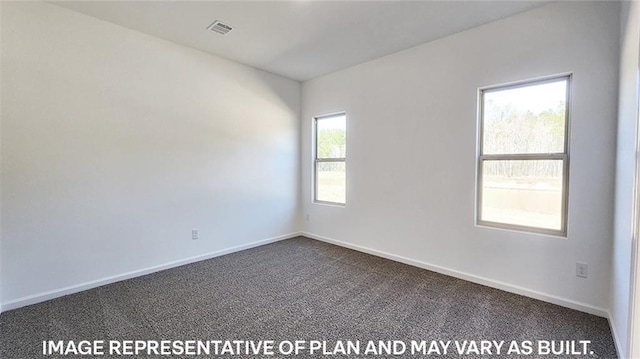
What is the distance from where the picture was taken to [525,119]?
262 cm

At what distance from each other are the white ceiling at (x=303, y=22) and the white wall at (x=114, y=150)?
0.97 ft

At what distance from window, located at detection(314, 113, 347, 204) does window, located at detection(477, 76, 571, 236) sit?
190 centimetres

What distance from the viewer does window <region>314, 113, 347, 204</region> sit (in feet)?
14.0

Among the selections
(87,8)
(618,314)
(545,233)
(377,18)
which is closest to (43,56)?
(87,8)

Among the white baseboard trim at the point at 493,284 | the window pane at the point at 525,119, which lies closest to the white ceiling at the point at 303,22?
the window pane at the point at 525,119

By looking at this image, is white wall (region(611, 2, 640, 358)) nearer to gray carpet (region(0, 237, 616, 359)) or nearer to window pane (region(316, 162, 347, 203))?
gray carpet (region(0, 237, 616, 359))

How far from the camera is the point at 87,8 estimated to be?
2.53 meters

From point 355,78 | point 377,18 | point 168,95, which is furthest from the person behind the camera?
point 355,78

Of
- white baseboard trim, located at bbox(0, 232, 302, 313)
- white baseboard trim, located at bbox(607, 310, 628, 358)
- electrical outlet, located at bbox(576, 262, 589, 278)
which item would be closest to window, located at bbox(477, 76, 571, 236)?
electrical outlet, located at bbox(576, 262, 589, 278)

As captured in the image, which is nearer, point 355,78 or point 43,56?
point 43,56

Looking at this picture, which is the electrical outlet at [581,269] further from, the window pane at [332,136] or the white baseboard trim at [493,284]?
the window pane at [332,136]

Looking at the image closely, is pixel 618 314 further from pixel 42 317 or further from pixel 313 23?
pixel 42 317

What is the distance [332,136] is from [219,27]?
2.21 meters

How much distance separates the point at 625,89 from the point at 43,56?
466 cm
